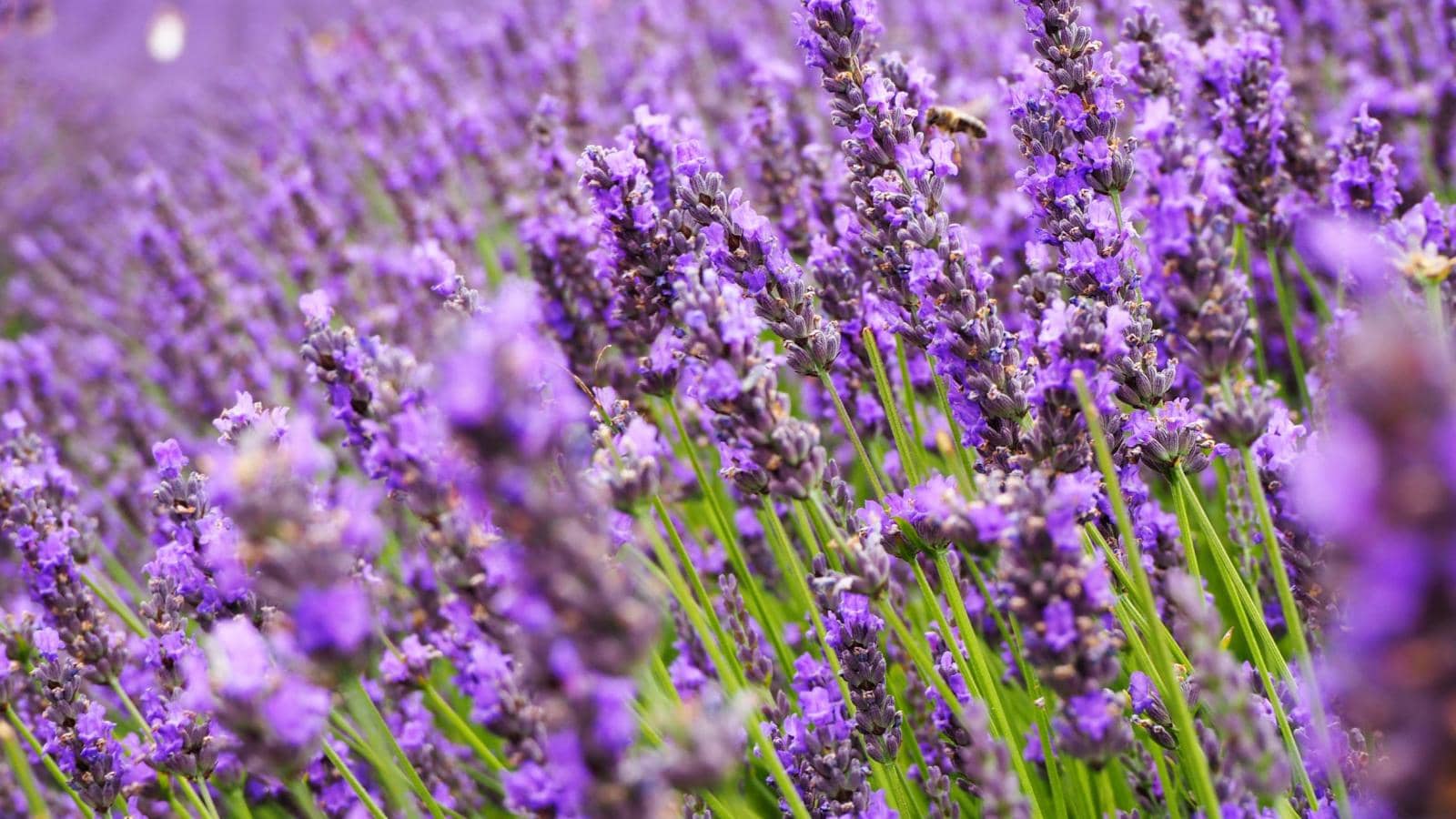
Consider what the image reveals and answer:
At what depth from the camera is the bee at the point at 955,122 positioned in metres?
2.67

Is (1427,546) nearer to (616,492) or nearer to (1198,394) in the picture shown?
(616,492)

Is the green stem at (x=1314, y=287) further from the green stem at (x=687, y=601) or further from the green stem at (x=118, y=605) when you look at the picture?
the green stem at (x=118, y=605)

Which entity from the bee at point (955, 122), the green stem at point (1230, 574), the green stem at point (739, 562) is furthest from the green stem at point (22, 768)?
the bee at point (955, 122)

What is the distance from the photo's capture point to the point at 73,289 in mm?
6332

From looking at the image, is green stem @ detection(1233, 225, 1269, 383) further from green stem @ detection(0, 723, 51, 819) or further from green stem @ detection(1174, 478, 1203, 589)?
green stem @ detection(0, 723, 51, 819)

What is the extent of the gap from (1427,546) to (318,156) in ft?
19.8

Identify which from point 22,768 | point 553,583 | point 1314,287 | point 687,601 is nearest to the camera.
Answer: point 553,583

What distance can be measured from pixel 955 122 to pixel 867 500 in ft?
4.75

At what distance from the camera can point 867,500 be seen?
191 centimetres

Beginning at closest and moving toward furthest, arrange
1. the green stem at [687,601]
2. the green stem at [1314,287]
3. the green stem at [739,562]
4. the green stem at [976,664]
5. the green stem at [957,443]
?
the green stem at [687,601]
the green stem at [976,664]
the green stem at [957,443]
the green stem at [739,562]
the green stem at [1314,287]

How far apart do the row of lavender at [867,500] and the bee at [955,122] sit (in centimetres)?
1

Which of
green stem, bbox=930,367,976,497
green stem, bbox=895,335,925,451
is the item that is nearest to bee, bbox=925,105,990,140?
green stem, bbox=895,335,925,451

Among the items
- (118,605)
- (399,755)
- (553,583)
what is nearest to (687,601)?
(553,583)

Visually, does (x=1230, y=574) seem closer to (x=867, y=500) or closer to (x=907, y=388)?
(x=867, y=500)
